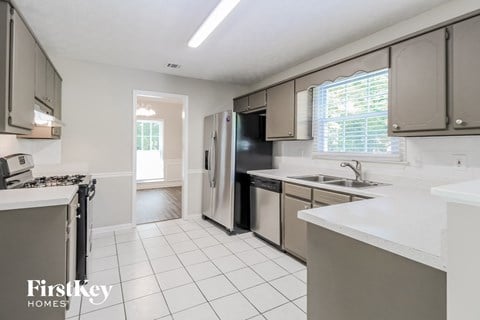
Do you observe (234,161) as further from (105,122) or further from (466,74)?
(466,74)

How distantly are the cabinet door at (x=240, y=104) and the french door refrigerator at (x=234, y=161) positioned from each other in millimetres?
384

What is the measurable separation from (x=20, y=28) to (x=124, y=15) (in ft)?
2.80

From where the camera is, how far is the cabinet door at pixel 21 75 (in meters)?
1.67

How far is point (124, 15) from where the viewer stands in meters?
2.34

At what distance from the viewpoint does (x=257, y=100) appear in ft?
12.8

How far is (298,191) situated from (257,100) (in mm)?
1782

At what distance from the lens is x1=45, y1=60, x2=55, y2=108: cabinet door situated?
2554 mm

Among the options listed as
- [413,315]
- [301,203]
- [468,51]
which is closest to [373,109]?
[468,51]

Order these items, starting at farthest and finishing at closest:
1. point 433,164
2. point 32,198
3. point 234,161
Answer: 1. point 234,161
2. point 433,164
3. point 32,198

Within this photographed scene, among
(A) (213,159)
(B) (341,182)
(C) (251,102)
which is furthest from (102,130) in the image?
(B) (341,182)

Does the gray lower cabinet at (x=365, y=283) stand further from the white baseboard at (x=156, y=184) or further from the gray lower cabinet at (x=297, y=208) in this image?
the white baseboard at (x=156, y=184)

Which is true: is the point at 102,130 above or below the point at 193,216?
above

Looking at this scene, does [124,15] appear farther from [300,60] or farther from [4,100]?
[300,60]

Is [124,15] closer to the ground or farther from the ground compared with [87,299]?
farther from the ground
